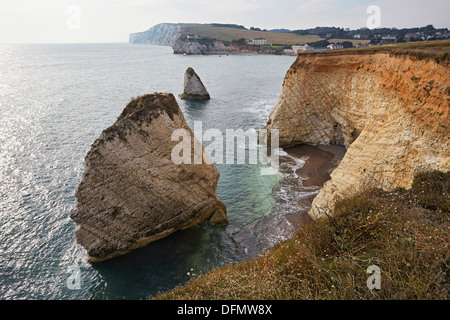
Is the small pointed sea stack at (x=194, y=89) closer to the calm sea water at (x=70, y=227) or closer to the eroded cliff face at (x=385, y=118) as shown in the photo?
the calm sea water at (x=70, y=227)

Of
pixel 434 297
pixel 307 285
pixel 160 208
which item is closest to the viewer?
pixel 434 297

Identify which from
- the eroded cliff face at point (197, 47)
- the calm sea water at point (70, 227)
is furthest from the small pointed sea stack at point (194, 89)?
the eroded cliff face at point (197, 47)

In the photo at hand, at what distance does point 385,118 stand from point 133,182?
1732 centimetres

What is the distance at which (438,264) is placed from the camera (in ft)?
20.8

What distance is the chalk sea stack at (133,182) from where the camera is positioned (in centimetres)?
1430

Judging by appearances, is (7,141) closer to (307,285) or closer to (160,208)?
(160,208)

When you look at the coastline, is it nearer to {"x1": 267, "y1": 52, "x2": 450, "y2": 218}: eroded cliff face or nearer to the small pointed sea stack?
{"x1": 267, "y1": 52, "x2": 450, "y2": 218}: eroded cliff face

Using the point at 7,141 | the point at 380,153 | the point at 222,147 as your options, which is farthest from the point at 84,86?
the point at 380,153

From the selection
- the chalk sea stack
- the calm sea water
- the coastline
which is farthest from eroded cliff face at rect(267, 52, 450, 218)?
the chalk sea stack

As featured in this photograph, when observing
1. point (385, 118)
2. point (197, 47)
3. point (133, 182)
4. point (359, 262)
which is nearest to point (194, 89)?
point (385, 118)

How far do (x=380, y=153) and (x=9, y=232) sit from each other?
80.1 feet

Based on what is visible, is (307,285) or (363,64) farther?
(363,64)

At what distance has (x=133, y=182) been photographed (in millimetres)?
15086

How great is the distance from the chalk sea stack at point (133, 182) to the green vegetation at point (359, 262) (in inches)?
321
